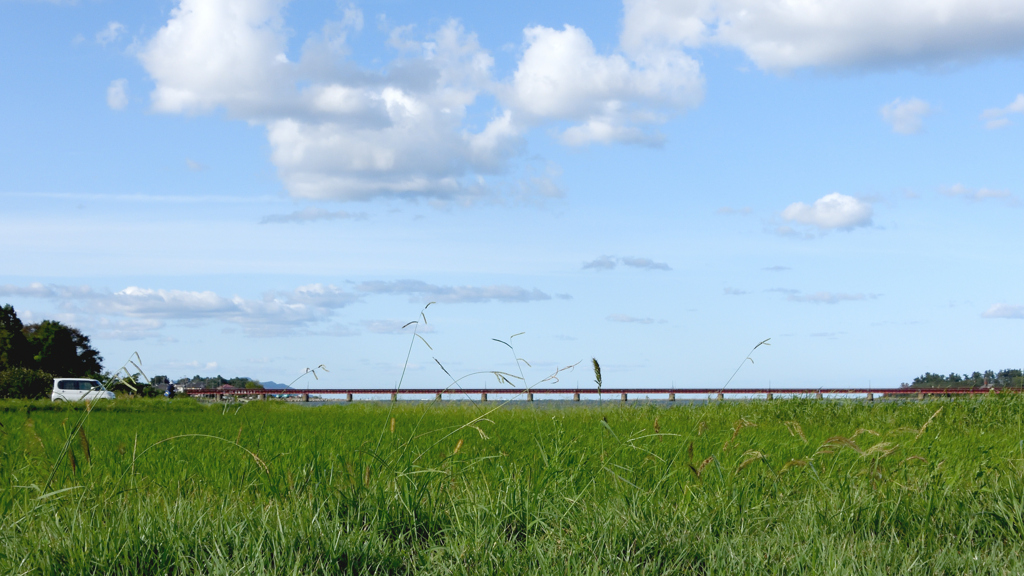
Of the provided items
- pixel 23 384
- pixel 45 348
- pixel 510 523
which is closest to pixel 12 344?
pixel 45 348

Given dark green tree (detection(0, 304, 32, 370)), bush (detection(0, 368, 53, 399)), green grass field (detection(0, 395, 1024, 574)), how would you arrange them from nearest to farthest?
1. green grass field (detection(0, 395, 1024, 574))
2. bush (detection(0, 368, 53, 399))
3. dark green tree (detection(0, 304, 32, 370))

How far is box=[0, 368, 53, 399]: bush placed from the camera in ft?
81.0

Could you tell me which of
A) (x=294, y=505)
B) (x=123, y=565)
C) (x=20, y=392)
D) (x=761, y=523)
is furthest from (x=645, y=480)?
(x=20, y=392)

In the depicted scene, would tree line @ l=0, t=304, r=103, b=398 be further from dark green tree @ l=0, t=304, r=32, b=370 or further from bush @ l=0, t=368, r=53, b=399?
bush @ l=0, t=368, r=53, b=399

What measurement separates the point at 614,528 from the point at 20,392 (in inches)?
1134

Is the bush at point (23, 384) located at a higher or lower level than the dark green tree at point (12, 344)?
lower

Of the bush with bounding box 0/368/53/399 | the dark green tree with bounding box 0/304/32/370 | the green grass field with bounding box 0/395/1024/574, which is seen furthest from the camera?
the dark green tree with bounding box 0/304/32/370

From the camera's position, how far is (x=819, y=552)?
2.70 metres

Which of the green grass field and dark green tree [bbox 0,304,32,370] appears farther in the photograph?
dark green tree [bbox 0,304,32,370]

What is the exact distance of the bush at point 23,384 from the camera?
81.0 ft

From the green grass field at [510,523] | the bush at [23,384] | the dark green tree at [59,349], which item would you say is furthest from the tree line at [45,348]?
the green grass field at [510,523]

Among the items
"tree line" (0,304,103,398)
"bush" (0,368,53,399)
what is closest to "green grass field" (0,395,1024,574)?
"bush" (0,368,53,399)

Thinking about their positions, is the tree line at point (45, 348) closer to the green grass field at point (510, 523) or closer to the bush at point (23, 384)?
the bush at point (23, 384)

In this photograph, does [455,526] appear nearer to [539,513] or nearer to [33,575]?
[539,513]
